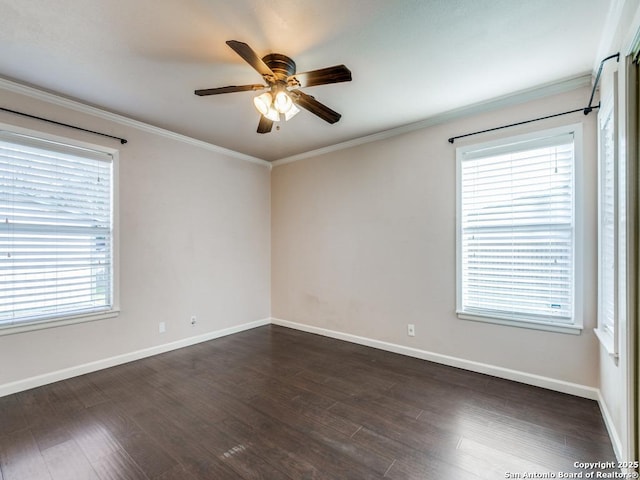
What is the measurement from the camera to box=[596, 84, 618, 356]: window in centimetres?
187

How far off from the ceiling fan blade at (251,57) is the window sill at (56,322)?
9.44 ft

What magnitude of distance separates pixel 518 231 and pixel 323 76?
2.28m

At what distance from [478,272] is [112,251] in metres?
3.86

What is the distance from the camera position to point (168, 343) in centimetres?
371

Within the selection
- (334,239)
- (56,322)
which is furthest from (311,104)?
(56,322)

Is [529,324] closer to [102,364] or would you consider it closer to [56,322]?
[102,364]

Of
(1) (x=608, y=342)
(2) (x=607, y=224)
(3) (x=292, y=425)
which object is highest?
(2) (x=607, y=224)

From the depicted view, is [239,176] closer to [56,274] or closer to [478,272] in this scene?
[56,274]

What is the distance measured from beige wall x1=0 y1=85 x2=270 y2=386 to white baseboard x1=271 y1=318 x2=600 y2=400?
1514mm

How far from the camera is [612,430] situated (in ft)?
6.47

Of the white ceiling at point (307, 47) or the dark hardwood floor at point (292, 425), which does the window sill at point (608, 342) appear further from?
the white ceiling at point (307, 47)

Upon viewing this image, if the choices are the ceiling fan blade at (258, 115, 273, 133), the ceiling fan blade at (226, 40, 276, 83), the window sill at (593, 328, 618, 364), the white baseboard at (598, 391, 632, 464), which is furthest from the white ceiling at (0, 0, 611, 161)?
the white baseboard at (598, 391, 632, 464)

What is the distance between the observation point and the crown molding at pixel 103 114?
2.64 metres

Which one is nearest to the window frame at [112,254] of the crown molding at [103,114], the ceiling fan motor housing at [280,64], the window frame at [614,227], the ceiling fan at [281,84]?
the crown molding at [103,114]
